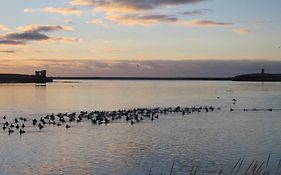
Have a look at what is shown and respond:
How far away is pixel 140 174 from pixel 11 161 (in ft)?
20.9

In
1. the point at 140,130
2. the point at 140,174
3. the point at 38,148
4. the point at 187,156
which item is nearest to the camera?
the point at 140,174

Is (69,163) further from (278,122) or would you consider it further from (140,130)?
(278,122)

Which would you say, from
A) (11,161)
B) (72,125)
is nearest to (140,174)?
(11,161)

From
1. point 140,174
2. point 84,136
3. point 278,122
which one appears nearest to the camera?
point 140,174

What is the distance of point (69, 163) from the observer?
66.1 ft

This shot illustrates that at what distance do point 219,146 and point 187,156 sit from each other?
3694 mm

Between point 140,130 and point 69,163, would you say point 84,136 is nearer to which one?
point 140,130

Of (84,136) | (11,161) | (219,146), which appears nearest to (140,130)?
(84,136)

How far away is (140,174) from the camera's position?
1816 centimetres

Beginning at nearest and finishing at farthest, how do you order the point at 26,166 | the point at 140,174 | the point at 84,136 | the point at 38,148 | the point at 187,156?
the point at 140,174, the point at 26,166, the point at 187,156, the point at 38,148, the point at 84,136

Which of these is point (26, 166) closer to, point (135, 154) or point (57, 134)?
point (135, 154)

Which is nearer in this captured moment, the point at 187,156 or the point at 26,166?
the point at 26,166

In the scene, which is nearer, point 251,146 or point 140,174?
point 140,174

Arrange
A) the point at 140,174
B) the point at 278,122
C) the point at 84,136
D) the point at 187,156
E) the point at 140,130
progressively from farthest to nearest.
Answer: the point at 278,122 → the point at 140,130 → the point at 84,136 → the point at 187,156 → the point at 140,174
